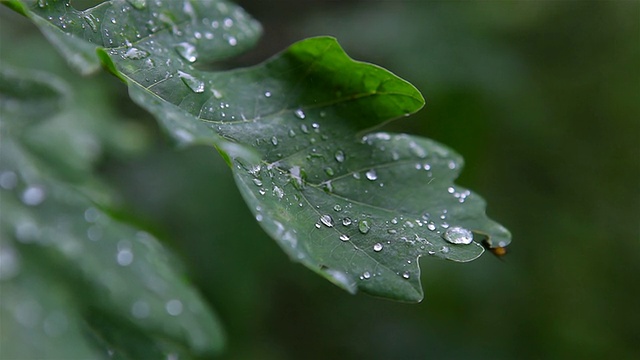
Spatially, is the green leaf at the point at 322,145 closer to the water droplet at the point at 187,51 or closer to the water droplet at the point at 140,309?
the water droplet at the point at 187,51

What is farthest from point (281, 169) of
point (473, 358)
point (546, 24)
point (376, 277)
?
point (546, 24)

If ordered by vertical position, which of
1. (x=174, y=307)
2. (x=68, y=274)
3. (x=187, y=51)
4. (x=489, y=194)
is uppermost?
(x=187, y=51)

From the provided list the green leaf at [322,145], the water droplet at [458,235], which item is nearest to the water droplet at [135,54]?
the green leaf at [322,145]

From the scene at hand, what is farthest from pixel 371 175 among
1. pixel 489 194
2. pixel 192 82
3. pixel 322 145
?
pixel 489 194

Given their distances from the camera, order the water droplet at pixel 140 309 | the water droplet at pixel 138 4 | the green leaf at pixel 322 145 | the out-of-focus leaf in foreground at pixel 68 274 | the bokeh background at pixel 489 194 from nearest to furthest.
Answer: the out-of-focus leaf in foreground at pixel 68 274 < the green leaf at pixel 322 145 < the water droplet at pixel 140 309 < the water droplet at pixel 138 4 < the bokeh background at pixel 489 194

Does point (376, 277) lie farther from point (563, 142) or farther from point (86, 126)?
point (563, 142)

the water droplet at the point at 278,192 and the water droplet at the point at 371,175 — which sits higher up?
the water droplet at the point at 278,192

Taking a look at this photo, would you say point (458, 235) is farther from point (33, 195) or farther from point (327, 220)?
point (33, 195)
